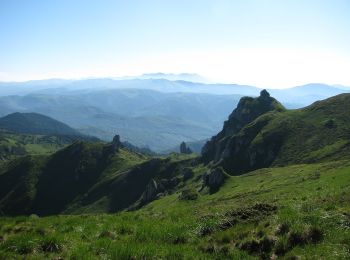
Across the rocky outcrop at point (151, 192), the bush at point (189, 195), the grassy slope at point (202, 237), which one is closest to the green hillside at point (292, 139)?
the rocky outcrop at point (151, 192)

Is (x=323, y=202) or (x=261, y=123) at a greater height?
(x=323, y=202)

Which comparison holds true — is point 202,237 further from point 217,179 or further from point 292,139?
point 292,139

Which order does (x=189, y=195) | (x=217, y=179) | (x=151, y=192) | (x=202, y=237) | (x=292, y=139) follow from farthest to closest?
(x=151, y=192) → (x=292, y=139) → (x=217, y=179) → (x=189, y=195) → (x=202, y=237)

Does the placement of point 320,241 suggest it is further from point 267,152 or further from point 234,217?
point 267,152

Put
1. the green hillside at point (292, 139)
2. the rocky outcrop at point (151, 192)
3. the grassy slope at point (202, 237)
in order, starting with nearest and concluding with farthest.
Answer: the grassy slope at point (202, 237) → the green hillside at point (292, 139) → the rocky outcrop at point (151, 192)

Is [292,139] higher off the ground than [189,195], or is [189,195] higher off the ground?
[292,139]

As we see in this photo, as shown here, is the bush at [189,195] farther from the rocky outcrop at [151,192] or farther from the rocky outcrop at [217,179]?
the rocky outcrop at [151,192]

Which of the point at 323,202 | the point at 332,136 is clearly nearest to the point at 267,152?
the point at 332,136

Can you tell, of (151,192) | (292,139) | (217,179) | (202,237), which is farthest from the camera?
(151,192)

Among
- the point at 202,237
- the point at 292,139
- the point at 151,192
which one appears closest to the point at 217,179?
the point at 292,139

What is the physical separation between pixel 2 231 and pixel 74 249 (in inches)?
236

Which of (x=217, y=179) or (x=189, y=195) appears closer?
(x=189, y=195)

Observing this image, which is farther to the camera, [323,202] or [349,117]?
[349,117]

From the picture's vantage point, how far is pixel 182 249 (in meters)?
14.8
